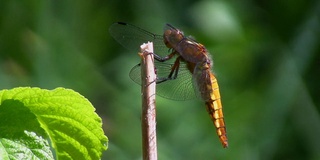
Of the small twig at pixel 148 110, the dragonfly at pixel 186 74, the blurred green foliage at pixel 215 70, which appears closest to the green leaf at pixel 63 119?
the small twig at pixel 148 110

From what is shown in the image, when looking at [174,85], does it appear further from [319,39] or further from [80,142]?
[319,39]

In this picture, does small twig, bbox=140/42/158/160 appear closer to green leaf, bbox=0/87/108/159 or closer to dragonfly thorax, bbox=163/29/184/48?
green leaf, bbox=0/87/108/159

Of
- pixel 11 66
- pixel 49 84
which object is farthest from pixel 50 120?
pixel 11 66

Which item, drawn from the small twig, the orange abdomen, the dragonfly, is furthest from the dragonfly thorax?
the small twig

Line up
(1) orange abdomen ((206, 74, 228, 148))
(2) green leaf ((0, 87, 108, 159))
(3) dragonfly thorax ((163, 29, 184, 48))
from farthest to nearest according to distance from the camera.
→ (3) dragonfly thorax ((163, 29, 184, 48)), (1) orange abdomen ((206, 74, 228, 148)), (2) green leaf ((0, 87, 108, 159))

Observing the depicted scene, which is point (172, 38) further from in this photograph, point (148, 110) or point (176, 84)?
point (148, 110)

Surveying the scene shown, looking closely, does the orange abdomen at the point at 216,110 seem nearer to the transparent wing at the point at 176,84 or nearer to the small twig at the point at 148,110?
the transparent wing at the point at 176,84
